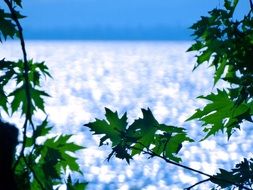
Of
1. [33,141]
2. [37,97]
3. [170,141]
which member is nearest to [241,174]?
[170,141]

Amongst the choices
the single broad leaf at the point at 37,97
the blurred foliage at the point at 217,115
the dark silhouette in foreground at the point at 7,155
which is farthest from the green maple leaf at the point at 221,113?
the dark silhouette in foreground at the point at 7,155

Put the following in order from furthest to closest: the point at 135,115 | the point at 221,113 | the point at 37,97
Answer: the point at 135,115 < the point at 37,97 < the point at 221,113

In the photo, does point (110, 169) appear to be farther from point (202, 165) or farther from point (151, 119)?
point (151, 119)

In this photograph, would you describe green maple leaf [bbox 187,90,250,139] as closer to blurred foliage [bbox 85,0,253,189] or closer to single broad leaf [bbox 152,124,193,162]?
blurred foliage [bbox 85,0,253,189]

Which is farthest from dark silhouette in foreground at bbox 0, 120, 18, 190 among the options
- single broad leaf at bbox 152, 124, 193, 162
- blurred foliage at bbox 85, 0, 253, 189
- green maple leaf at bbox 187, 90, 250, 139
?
green maple leaf at bbox 187, 90, 250, 139

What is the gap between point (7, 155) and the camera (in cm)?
70

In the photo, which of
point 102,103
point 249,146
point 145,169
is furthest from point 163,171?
point 102,103

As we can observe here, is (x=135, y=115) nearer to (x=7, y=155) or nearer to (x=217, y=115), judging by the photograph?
(x=217, y=115)

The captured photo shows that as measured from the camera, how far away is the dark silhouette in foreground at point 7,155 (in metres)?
0.67

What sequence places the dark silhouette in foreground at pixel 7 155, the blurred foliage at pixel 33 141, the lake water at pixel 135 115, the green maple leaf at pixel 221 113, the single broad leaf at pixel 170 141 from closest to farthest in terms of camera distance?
the dark silhouette in foreground at pixel 7 155, the blurred foliage at pixel 33 141, the single broad leaf at pixel 170 141, the green maple leaf at pixel 221 113, the lake water at pixel 135 115

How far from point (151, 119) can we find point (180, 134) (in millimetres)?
155

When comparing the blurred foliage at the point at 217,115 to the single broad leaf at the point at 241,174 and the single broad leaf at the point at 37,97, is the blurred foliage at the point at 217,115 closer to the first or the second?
the single broad leaf at the point at 241,174

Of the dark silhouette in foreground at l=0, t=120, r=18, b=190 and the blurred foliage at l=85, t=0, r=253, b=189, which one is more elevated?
the blurred foliage at l=85, t=0, r=253, b=189

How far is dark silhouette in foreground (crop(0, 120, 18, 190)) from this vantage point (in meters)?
0.67
